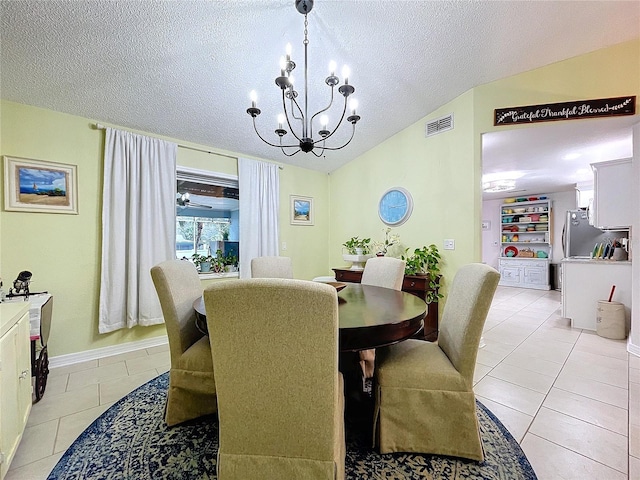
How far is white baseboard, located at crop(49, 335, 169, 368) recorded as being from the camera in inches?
102

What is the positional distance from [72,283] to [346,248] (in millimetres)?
3345

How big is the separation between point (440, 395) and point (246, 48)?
2.76 metres

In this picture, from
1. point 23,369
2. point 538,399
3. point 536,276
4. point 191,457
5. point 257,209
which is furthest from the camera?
point 536,276

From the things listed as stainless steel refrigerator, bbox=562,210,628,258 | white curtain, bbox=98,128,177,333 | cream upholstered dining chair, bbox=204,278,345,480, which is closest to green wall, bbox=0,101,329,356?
white curtain, bbox=98,128,177,333

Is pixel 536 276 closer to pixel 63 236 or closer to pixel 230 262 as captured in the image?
pixel 230 262

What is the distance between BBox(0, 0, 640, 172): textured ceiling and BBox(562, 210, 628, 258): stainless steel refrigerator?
11.0 feet

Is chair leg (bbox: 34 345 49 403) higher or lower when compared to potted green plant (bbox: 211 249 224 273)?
lower

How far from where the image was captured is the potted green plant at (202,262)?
11.6ft

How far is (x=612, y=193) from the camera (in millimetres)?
3293

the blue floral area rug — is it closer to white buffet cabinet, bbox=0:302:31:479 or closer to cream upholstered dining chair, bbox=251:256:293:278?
white buffet cabinet, bbox=0:302:31:479

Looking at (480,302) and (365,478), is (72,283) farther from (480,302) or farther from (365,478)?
(480,302)

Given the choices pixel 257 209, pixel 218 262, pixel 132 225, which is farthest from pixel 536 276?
pixel 132 225

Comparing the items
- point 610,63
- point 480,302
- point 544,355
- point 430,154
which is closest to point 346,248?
point 430,154

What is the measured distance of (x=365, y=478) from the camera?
4.41 feet
